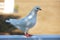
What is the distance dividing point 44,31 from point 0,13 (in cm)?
31

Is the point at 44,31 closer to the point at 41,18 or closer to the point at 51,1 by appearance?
the point at 41,18

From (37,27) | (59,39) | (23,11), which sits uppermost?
(23,11)

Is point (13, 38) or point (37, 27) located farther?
point (37, 27)

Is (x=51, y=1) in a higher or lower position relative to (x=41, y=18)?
higher

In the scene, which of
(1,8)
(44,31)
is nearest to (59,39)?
(44,31)

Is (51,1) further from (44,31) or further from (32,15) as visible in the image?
(32,15)

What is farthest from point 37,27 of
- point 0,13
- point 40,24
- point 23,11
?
point 0,13

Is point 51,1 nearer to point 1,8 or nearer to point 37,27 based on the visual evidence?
point 37,27

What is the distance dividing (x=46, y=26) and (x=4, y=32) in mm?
278

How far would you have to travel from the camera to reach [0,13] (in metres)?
0.97

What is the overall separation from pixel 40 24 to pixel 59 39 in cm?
31

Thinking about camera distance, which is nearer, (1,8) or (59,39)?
(59,39)

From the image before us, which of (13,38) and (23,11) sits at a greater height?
Result: (23,11)

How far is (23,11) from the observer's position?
0.98m
